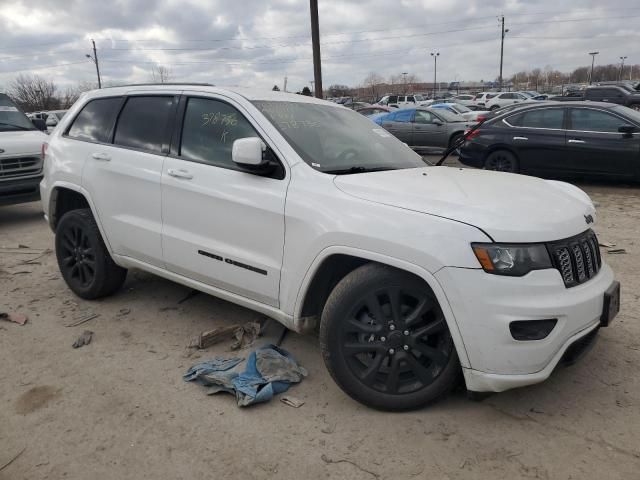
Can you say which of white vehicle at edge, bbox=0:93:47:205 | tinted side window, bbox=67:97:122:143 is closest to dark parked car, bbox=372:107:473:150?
white vehicle at edge, bbox=0:93:47:205

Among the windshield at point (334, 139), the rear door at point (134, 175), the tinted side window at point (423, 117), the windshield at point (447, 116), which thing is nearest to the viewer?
the windshield at point (334, 139)

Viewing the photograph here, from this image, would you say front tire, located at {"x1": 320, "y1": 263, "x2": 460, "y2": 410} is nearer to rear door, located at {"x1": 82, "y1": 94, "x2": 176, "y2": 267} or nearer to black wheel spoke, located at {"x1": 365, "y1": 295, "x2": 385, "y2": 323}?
black wheel spoke, located at {"x1": 365, "y1": 295, "x2": 385, "y2": 323}

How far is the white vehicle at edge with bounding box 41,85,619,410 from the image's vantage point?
99.8 inches

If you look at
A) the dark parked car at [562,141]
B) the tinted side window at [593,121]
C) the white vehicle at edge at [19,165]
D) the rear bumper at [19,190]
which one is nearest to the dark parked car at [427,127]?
the dark parked car at [562,141]

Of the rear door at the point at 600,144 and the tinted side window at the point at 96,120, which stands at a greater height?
the tinted side window at the point at 96,120

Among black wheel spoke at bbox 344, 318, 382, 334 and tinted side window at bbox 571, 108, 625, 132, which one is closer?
black wheel spoke at bbox 344, 318, 382, 334

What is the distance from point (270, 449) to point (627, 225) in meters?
6.09

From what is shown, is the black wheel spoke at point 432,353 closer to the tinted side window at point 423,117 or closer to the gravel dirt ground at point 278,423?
the gravel dirt ground at point 278,423

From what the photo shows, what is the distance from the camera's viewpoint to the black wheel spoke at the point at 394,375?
280cm

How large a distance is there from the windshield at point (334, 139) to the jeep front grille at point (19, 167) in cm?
584

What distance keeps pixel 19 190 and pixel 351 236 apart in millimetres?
6895

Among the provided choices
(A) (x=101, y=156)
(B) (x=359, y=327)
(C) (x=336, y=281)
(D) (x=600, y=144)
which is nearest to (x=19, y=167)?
(A) (x=101, y=156)

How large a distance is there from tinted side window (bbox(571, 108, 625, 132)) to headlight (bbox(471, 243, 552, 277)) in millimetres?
7696

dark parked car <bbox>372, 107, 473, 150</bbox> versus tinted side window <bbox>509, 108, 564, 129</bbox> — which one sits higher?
tinted side window <bbox>509, 108, 564, 129</bbox>
